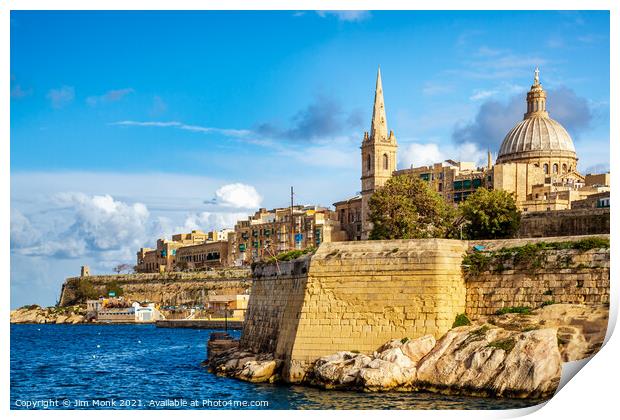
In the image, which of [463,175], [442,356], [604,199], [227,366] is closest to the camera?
[442,356]

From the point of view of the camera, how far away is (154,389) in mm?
25656

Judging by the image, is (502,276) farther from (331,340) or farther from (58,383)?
(58,383)

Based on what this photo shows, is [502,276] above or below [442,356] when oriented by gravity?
above

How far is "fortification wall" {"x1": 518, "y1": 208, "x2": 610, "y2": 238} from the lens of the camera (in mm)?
35906

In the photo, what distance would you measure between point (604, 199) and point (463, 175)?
18.6 metres

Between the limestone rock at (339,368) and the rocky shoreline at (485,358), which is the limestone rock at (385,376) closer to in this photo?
the rocky shoreline at (485,358)

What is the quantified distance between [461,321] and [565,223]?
14854 millimetres

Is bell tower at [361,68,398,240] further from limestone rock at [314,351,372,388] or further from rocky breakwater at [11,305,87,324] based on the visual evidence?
limestone rock at [314,351,372,388]

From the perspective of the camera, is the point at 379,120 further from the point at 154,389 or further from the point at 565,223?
the point at 154,389

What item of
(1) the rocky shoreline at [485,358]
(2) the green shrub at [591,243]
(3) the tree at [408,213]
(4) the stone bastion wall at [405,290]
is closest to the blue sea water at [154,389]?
(1) the rocky shoreline at [485,358]

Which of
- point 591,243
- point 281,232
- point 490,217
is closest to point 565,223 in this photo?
point 490,217

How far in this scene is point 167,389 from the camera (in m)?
25.6

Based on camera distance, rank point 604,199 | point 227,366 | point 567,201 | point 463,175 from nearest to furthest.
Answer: point 227,366 → point 604,199 → point 567,201 → point 463,175
